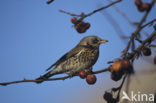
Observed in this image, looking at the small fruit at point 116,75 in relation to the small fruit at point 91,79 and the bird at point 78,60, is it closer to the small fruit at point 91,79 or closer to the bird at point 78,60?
the small fruit at point 91,79

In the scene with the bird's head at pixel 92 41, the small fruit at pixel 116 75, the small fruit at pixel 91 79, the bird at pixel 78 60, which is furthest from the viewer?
the bird's head at pixel 92 41

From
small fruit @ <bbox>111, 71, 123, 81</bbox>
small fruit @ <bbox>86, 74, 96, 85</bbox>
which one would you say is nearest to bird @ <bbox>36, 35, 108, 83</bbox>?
small fruit @ <bbox>86, 74, 96, 85</bbox>

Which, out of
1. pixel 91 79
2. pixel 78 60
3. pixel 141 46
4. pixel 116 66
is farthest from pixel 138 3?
pixel 78 60

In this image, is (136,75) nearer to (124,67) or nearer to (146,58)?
(124,67)

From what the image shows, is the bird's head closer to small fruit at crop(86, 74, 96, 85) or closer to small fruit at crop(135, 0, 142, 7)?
small fruit at crop(86, 74, 96, 85)

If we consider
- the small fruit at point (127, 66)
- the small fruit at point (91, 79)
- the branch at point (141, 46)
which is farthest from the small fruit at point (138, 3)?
the small fruit at point (91, 79)

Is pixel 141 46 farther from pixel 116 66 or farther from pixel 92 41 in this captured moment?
pixel 92 41

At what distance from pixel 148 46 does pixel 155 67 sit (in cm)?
23

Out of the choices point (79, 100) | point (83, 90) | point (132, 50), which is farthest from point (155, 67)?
point (83, 90)

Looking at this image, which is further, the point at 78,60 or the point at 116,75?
the point at 78,60

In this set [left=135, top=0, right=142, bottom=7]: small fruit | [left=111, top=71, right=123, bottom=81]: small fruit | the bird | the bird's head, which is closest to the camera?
[left=135, top=0, right=142, bottom=7]: small fruit

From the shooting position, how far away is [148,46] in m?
1.64

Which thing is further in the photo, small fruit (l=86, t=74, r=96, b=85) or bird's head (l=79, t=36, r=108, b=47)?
bird's head (l=79, t=36, r=108, b=47)

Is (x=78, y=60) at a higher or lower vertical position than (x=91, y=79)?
higher
